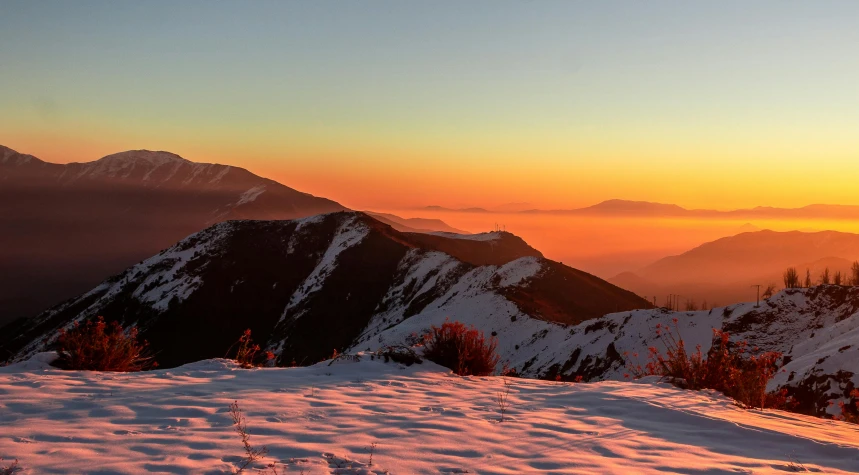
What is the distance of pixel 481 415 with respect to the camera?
668cm

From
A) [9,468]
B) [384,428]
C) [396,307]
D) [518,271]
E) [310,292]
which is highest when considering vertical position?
[518,271]

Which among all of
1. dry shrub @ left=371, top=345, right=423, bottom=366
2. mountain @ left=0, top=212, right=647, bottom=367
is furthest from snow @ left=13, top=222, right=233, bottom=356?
dry shrub @ left=371, top=345, right=423, bottom=366

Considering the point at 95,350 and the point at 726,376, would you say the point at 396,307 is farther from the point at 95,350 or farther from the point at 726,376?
the point at 726,376

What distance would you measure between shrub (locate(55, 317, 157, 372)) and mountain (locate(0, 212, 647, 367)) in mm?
36202

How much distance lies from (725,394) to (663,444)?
3.70 meters

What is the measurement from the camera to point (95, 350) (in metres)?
8.88

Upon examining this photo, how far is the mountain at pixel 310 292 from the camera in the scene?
5931cm

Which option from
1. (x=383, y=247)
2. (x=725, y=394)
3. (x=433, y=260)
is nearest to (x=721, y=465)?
(x=725, y=394)

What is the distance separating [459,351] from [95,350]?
5702 mm

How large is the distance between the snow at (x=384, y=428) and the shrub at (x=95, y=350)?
39cm

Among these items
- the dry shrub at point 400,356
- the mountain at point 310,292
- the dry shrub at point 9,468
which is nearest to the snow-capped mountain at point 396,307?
the mountain at point 310,292

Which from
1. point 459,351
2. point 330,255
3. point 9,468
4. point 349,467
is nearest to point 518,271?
point 330,255

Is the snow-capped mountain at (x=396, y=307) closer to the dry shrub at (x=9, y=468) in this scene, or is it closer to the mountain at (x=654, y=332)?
the mountain at (x=654, y=332)

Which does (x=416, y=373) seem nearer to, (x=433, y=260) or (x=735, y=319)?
(x=735, y=319)
